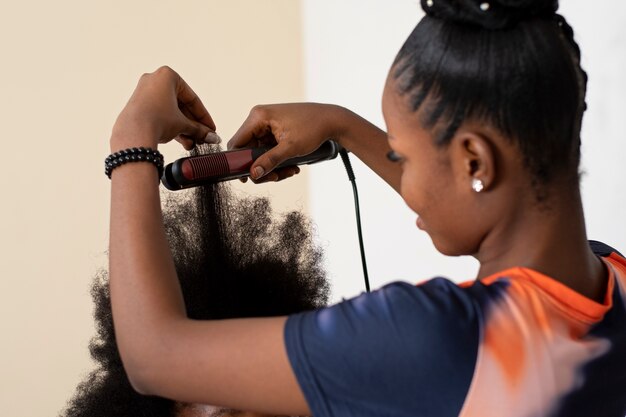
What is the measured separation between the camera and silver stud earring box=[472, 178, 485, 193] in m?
0.71

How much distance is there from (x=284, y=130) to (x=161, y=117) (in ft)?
0.57

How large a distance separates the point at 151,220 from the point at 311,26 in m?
1.49

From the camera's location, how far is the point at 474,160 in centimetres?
71

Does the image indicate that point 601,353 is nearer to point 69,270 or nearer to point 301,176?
point 69,270

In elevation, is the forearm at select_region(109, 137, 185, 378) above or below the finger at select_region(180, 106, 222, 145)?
below

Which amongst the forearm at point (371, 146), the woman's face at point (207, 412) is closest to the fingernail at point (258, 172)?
the forearm at point (371, 146)

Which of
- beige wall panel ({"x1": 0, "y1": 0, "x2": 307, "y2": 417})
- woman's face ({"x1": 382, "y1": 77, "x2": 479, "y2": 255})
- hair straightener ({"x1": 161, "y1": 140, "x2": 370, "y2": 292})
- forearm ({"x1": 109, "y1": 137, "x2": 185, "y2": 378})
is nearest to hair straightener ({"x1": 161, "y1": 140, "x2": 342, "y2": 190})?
hair straightener ({"x1": 161, "y1": 140, "x2": 370, "y2": 292})

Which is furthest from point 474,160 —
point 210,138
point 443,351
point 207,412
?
point 207,412

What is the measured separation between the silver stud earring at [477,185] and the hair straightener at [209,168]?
0.29 m

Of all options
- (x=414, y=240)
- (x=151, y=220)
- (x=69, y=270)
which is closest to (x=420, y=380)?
(x=151, y=220)

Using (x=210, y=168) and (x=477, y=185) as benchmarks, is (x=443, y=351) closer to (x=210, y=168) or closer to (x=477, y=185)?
(x=477, y=185)

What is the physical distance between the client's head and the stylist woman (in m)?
0.42

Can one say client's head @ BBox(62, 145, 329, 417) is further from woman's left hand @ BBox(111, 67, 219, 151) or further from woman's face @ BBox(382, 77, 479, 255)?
woman's face @ BBox(382, 77, 479, 255)

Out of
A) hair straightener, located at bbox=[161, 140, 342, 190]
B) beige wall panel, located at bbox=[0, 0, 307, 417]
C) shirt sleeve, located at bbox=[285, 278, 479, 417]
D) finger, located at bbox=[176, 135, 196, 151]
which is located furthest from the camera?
beige wall panel, located at bbox=[0, 0, 307, 417]
